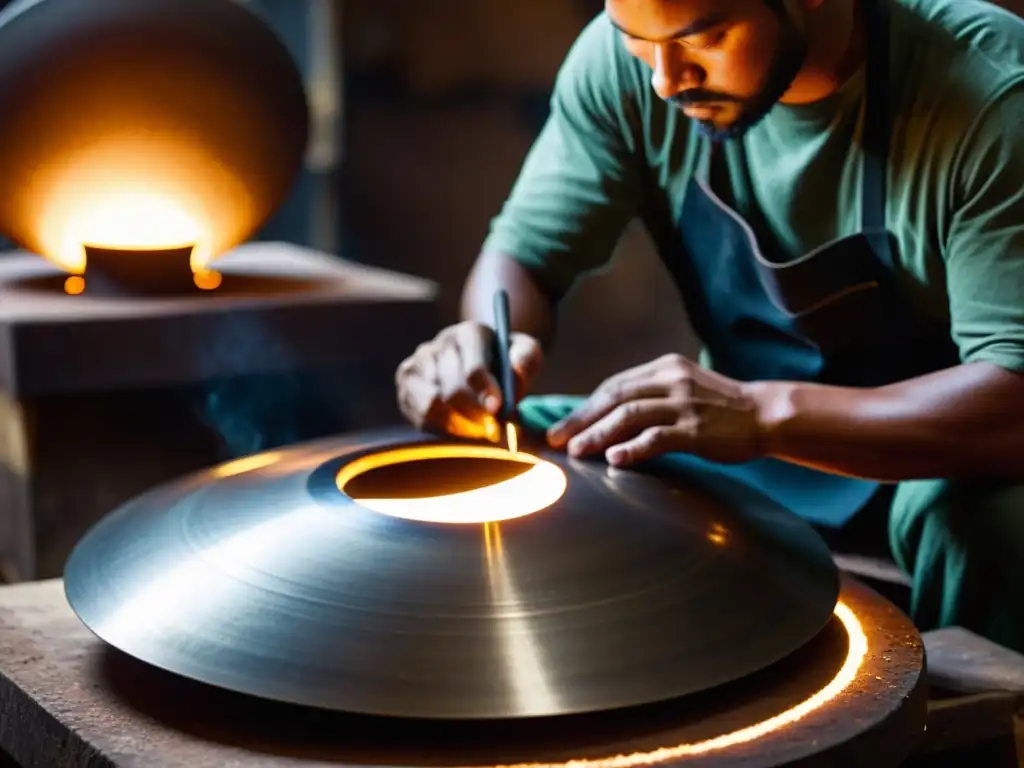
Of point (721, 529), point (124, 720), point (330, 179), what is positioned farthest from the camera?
point (330, 179)

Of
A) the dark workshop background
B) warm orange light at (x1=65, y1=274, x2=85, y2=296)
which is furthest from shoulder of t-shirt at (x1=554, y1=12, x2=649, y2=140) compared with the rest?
the dark workshop background

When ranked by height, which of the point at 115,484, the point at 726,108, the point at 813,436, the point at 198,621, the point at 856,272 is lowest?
the point at 115,484

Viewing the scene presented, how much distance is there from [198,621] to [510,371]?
0.56m

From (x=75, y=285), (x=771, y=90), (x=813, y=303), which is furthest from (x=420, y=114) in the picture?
(x=771, y=90)

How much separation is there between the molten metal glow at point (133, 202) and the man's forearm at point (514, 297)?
687mm

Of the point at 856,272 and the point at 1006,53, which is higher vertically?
the point at 1006,53

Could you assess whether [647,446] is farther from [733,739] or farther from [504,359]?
[733,739]

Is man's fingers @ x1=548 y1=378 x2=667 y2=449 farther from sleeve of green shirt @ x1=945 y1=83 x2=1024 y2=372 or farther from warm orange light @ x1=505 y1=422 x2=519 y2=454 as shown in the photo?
sleeve of green shirt @ x1=945 y1=83 x2=1024 y2=372

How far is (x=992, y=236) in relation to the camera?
5.83 ft

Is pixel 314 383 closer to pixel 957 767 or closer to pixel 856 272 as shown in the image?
pixel 856 272

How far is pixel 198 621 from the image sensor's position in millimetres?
1453

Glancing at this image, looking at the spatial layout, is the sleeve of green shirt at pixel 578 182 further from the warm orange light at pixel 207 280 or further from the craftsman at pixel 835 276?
the warm orange light at pixel 207 280

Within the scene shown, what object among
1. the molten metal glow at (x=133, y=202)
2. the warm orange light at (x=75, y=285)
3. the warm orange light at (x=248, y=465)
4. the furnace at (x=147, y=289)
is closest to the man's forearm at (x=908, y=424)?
the warm orange light at (x=248, y=465)

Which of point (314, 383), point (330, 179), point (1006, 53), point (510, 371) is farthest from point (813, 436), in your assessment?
point (330, 179)
